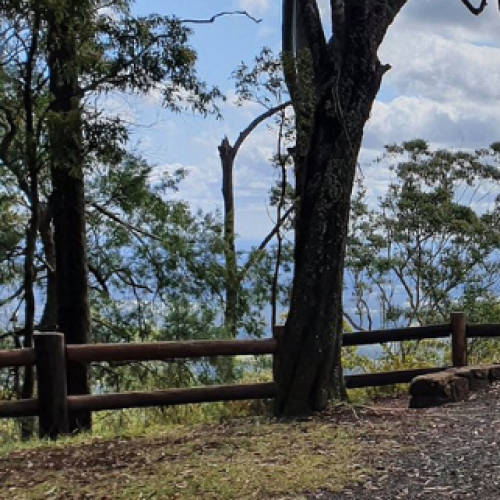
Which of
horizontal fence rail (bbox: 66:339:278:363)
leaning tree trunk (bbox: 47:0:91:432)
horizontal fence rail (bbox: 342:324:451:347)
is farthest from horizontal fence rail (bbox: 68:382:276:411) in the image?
horizontal fence rail (bbox: 342:324:451:347)

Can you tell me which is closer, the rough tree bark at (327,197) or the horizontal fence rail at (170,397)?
the horizontal fence rail at (170,397)

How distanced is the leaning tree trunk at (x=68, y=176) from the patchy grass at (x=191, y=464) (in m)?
1.96

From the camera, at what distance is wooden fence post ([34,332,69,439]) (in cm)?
792

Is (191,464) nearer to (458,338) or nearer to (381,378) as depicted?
(381,378)

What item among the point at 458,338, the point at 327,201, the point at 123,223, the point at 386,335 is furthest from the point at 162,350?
the point at 123,223

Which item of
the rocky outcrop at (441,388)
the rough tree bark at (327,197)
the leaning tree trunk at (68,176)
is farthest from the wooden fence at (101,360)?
the rocky outcrop at (441,388)

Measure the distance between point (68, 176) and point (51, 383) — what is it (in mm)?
5042

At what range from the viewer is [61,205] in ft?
41.6

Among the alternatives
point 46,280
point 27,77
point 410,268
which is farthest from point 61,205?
point 410,268

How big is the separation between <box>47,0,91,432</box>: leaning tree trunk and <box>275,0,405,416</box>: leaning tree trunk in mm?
2471

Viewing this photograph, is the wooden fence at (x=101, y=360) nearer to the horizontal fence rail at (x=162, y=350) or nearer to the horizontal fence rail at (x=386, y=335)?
the horizontal fence rail at (x=162, y=350)

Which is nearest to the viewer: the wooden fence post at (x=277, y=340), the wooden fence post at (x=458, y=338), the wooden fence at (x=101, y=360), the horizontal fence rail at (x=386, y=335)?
the wooden fence at (x=101, y=360)

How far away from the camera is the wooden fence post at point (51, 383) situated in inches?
312

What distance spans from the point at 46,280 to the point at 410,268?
10.4 meters
